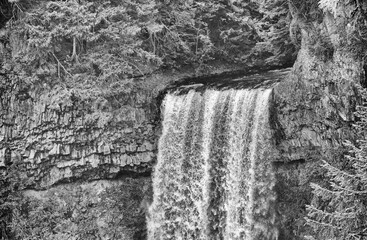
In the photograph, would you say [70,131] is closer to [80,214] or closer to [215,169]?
[80,214]

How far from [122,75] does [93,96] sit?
1.40 m

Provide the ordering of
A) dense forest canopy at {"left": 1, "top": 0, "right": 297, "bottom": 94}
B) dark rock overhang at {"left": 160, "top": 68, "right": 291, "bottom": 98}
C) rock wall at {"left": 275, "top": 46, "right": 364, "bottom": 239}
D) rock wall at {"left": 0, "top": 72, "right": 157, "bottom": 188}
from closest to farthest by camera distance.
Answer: rock wall at {"left": 275, "top": 46, "right": 364, "bottom": 239} → dense forest canopy at {"left": 1, "top": 0, "right": 297, "bottom": 94} → dark rock overhang at {"left": 160, "top": 68, "right": 291, "bottom": 98} → rock wall at {"left": 0, "top": 72, "right": 157, "bottom": 188}

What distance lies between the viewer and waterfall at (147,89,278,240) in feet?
39.7

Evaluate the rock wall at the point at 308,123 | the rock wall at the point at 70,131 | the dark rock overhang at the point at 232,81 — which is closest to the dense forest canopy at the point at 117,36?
the rock wall at the point at 70,131

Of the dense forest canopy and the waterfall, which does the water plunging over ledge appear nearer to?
the waterfall

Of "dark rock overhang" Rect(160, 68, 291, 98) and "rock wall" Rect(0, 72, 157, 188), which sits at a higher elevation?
"dark rock overhang" Rect(160, 68, 291, 98)

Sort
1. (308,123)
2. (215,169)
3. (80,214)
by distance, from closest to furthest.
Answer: (308,123) < (215,169) < (80,214)

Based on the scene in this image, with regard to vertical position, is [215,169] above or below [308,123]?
below

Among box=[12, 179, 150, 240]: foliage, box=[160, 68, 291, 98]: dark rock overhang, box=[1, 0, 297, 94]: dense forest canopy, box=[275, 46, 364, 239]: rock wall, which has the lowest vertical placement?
box=[12, 179, 150, 240]: foliage

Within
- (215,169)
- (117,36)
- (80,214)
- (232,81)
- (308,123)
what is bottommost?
(80,214)

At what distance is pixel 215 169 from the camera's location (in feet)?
42.2

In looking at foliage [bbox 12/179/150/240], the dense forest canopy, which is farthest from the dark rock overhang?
foliage [bbox 12/179/150/240]

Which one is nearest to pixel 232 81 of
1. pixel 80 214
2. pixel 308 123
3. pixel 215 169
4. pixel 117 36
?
pixel 215 169

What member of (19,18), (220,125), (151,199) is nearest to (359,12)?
(220,125)
